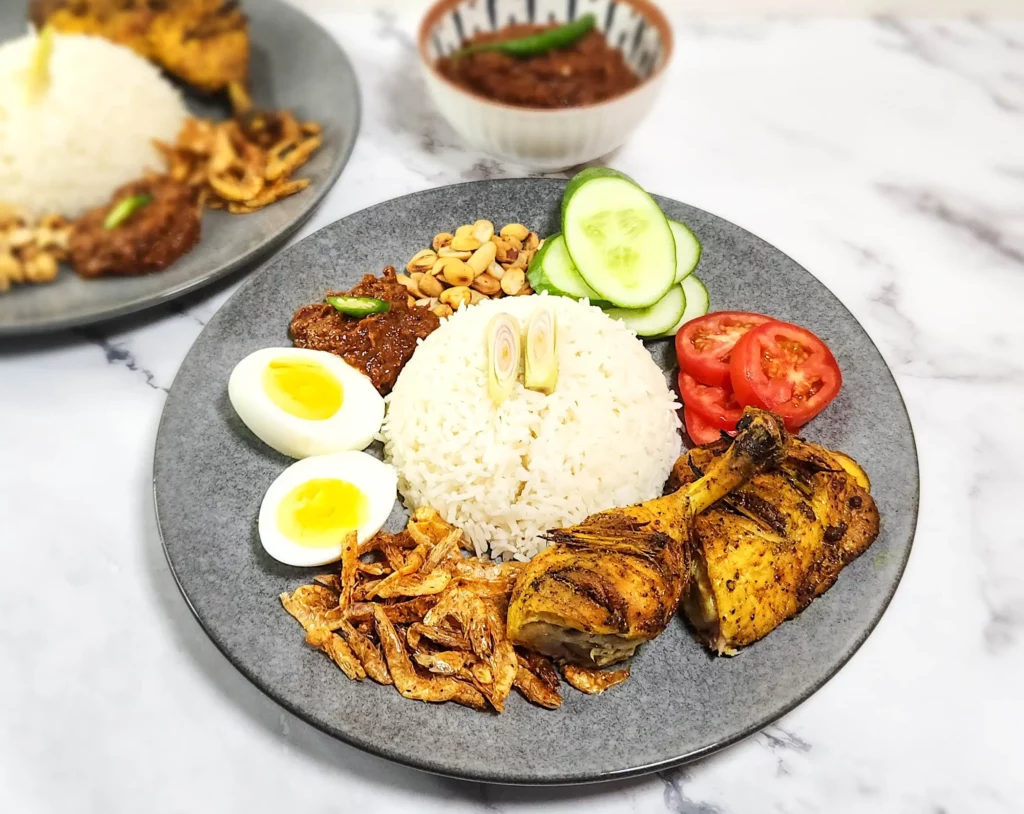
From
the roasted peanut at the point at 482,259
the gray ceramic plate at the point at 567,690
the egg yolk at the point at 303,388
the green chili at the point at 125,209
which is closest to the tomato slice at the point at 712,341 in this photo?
the gray ceramic plate at the point at 567,690

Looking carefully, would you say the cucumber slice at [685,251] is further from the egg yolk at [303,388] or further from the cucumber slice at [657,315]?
the egg yolk at [303,388]

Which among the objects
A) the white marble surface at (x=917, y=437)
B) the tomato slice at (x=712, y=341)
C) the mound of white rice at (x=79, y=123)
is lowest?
the white marble surface at (x=917, y=437)

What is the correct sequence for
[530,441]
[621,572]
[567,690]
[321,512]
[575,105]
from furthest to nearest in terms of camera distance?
[575,105] < [530,441] < [321,512] < [567,690] < [621,572]

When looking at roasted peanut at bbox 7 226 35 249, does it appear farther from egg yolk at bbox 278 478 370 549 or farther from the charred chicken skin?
the charred chicken skin

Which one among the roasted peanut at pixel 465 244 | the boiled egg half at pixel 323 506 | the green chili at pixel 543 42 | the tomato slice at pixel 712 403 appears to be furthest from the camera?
the green chili at pixel 543 42

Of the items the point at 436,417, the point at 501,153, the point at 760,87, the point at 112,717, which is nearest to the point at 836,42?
the point at 760,87

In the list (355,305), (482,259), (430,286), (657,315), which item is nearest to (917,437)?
(657,315)

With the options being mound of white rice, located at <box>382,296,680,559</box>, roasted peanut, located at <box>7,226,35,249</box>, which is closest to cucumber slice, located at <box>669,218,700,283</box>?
mound of white rice, located at <box>382,296,680,559</box>

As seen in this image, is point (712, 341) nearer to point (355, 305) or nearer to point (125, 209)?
point (355, 305)
